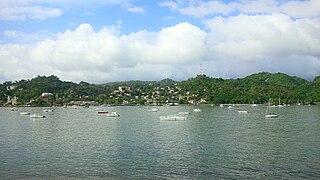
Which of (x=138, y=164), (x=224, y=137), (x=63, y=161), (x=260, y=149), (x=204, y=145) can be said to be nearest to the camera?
(x=138, y=164)

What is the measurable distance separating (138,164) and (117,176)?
447cm

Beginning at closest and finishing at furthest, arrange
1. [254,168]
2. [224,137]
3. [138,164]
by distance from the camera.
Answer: [254,168]
[138,164]
[224,137]

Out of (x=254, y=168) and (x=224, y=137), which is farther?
(x=224, y=137)

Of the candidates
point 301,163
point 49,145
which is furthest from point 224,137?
point 49,145

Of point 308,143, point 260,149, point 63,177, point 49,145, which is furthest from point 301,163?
point 49,145

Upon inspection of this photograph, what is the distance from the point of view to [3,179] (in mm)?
29219

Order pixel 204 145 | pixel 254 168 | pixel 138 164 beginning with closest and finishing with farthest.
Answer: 1. pixel 254 168
2. pixel 138 164
3. pixel 204 145

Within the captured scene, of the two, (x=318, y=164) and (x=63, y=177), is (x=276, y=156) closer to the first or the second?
(x=318, y=164)

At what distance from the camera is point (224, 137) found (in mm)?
55094

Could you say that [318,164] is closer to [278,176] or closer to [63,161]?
[278,176]

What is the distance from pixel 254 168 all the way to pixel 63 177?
1614 centimetres

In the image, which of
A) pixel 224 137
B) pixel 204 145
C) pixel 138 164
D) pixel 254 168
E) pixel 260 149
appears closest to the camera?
pixel 254 168

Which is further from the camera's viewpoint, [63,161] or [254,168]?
[63,161]

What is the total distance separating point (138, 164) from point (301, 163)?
14914 millimetres
